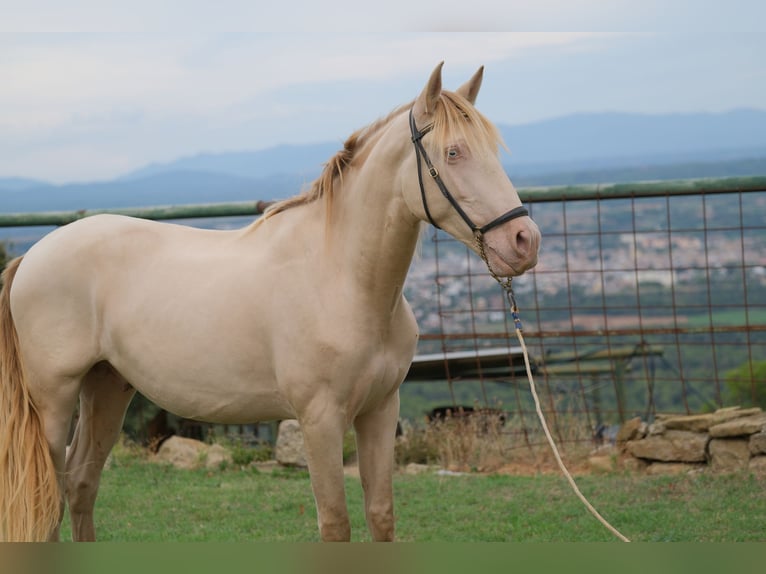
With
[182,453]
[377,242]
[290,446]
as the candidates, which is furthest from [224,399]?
[182,453]

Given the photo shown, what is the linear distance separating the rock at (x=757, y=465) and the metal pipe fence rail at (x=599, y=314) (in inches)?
27.7

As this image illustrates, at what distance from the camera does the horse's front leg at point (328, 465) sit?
2.96 metres

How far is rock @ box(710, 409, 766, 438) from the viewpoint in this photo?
17.2 ft

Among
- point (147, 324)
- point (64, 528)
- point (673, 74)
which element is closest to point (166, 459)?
point (64, 528)

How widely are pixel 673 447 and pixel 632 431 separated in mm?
319

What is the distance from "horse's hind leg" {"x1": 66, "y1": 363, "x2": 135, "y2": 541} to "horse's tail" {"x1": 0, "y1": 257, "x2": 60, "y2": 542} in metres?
0.20

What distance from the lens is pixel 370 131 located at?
124 inches

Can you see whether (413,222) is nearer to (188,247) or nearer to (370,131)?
(370,131)

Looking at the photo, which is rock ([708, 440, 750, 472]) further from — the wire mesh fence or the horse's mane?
the horse's mane

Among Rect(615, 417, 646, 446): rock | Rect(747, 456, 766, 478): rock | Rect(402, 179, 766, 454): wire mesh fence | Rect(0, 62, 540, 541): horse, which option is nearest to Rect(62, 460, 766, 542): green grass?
Rect(747, 456, 766, 478): rock

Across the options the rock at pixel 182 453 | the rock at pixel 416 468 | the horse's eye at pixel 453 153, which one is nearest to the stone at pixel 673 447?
the rock at pixel 416 468

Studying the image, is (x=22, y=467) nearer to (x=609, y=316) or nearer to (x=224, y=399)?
(x=224, y=399)

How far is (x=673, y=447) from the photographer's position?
552cm

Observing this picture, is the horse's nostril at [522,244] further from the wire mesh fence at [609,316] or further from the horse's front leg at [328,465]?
the wire mesh fence at [609,316]
